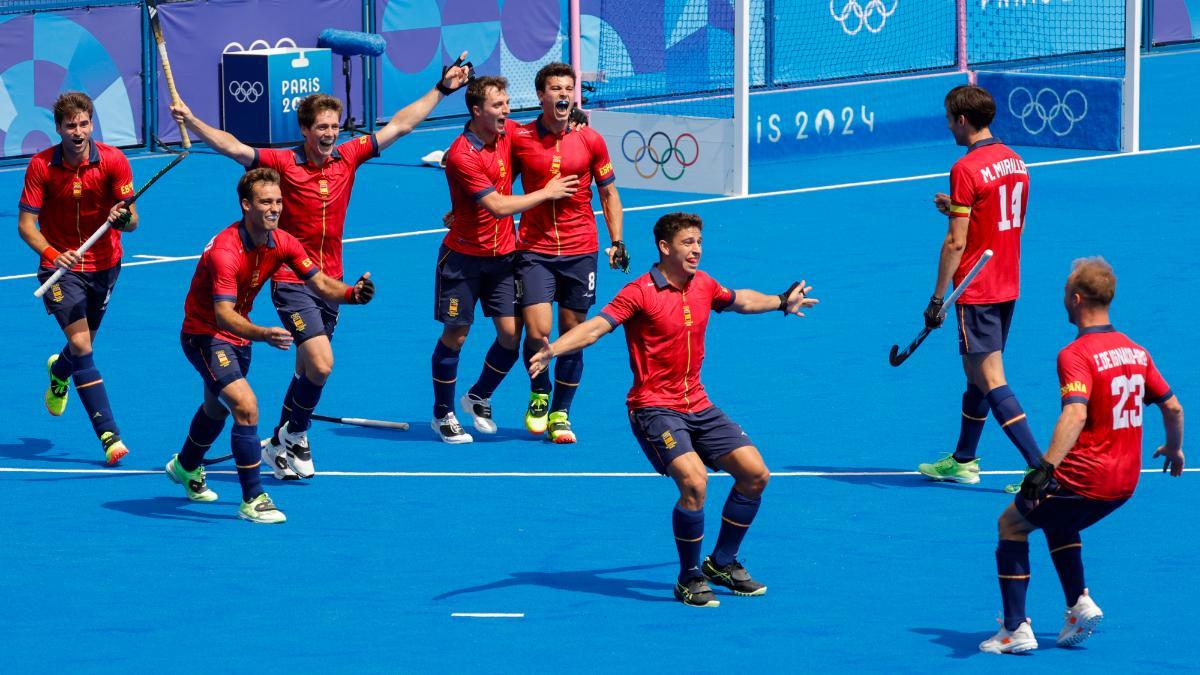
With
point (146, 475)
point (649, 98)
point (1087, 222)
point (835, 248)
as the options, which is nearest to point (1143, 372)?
point (146, 475)

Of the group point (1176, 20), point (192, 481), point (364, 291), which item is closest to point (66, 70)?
point (192, 481)

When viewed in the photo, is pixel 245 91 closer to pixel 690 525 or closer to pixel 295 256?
pixel 295 256

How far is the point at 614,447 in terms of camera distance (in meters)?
13.0

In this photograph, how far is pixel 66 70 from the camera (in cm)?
2497

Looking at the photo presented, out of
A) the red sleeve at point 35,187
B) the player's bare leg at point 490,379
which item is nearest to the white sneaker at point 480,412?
the player's bare leg at point 490,379

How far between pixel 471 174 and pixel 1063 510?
17.3 ft

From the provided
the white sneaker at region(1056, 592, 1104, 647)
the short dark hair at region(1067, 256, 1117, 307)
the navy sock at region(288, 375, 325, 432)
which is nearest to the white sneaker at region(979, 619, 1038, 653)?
the white sneaker at region(1056, 592, 1104, 647)

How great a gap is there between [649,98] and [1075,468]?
721 inches

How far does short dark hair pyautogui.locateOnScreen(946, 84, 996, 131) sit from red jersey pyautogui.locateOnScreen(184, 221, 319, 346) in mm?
3766

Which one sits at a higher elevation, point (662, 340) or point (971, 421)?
point (662, 340)

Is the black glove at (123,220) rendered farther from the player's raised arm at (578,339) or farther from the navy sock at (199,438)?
the player's raised arm at (578,339)

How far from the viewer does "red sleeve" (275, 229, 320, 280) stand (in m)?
11.5

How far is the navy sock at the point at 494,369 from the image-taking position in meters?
13.5

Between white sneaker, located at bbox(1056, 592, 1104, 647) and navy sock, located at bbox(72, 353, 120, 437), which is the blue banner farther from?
white sneaker, located at bbox(1056, 592, 1104, 647)
